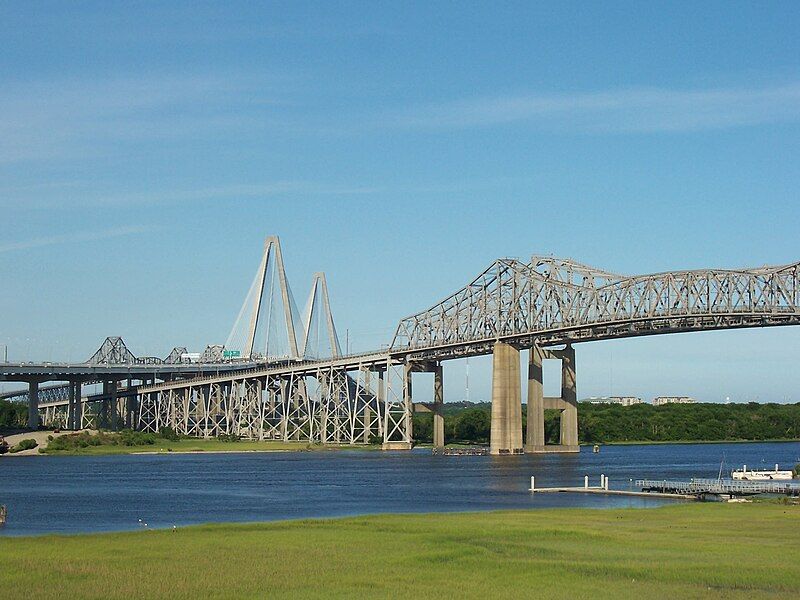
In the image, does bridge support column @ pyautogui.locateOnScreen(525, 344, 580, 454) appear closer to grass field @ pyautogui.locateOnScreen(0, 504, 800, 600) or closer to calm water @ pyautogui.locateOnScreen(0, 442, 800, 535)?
calm water @ pyautogui.locateOnScreen(0, 442, 800, 535)

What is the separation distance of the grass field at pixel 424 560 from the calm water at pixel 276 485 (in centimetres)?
1211

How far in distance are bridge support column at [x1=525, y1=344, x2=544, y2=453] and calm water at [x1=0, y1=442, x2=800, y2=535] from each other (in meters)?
6.75

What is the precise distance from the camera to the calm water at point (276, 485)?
78.8 metres

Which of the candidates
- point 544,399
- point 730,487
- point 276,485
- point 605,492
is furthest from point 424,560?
point 544,399

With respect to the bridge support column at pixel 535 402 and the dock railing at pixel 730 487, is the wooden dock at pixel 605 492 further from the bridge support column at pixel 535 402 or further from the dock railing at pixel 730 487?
the bridge support column at pixel 535 402

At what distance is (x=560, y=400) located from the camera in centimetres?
18225

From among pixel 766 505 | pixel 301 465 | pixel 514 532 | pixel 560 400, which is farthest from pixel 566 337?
pixel 514 532

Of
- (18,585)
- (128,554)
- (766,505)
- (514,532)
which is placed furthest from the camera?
(766,505)

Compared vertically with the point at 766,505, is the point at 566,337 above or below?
above

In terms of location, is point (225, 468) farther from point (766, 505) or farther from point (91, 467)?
point (766, 505)

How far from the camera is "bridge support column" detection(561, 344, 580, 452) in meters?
181

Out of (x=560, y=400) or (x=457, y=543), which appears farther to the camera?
(x=560, y=400)

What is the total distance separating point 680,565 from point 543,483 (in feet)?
199

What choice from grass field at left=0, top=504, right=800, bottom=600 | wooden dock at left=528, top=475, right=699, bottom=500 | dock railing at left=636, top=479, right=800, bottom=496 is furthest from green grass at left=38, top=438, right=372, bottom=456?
grass field at left=0, top=504, right=800, bottom=600
